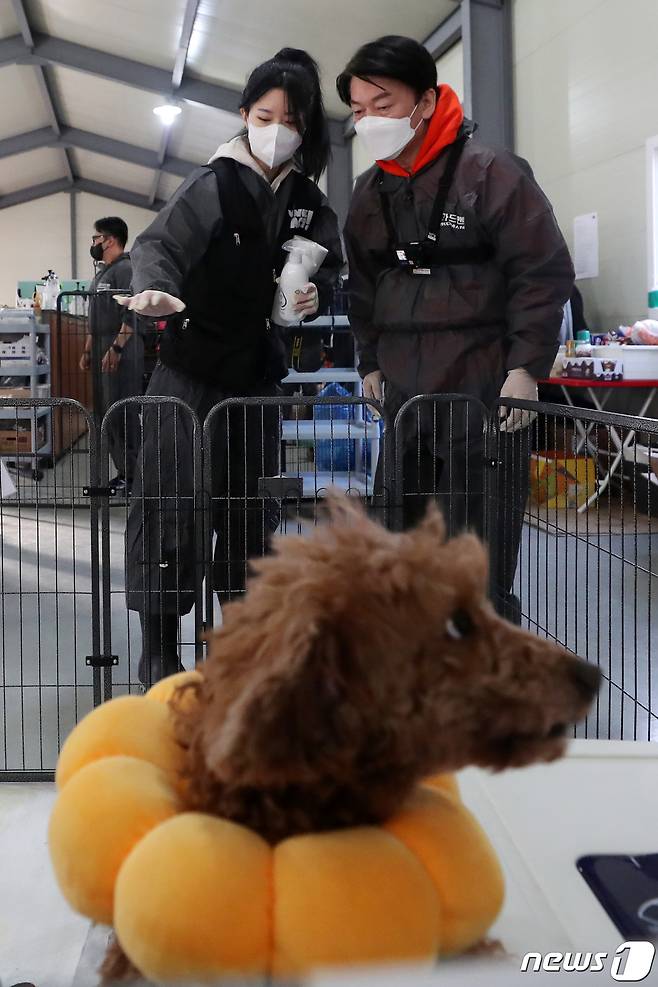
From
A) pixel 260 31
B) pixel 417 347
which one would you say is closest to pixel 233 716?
pixel 417 347

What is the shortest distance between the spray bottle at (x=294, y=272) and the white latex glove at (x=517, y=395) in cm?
52

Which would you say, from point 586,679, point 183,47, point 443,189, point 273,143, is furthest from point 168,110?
point 586,679

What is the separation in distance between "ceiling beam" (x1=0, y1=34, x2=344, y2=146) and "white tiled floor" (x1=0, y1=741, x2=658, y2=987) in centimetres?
1105

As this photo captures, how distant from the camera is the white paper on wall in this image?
6.59m

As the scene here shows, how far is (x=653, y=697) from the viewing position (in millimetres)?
2668

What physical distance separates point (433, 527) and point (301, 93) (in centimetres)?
183

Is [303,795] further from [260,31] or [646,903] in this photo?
[260,31]

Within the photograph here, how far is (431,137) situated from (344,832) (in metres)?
1.96

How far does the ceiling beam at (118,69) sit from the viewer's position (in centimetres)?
1104

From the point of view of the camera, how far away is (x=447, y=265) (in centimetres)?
220

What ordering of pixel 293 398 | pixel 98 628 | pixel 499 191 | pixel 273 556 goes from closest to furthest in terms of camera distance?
pixel 273 556, pixel 499 191, pixel 293 398, pixel 98 628

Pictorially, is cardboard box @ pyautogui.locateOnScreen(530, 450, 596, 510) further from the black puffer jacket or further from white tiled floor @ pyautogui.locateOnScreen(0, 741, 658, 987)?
white tiled floor @ pyautogui.locateOnScreen(0, 741, 658, 987)

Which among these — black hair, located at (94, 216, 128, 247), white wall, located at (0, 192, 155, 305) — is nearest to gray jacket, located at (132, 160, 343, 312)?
black hair, located at (94, 216, 128, 247)

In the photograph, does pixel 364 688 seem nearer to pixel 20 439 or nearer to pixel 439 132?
pixel 439 132
